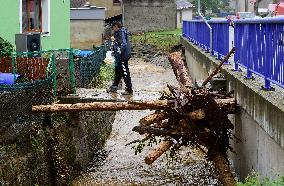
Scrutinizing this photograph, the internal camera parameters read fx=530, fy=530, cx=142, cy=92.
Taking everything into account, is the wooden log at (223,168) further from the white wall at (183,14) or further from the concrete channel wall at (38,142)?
the white wall at (183,14)

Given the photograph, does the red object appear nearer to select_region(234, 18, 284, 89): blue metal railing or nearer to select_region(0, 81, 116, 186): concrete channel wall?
select_region(0, 81, 116, 186): concrete channel wall

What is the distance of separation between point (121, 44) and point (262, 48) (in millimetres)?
4649

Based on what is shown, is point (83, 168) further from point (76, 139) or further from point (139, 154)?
point (139, 154)

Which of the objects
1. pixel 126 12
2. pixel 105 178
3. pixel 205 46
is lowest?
pixel 105 178

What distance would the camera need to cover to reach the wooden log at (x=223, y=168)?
916 centimetres

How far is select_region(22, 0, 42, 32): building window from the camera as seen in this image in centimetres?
1744

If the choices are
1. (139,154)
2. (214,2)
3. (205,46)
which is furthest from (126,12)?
(139,154)

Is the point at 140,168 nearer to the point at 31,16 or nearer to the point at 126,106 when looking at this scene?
the point at 126,106

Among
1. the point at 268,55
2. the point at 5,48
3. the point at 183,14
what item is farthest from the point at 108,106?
the point at 183,14

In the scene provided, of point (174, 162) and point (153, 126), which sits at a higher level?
point (153, 126)

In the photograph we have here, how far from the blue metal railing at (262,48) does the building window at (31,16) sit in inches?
349

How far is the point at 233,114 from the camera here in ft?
33.9

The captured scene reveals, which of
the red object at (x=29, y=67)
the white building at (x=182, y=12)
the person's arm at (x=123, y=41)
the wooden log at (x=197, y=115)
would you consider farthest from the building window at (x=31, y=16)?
the white building at (x=182, y=12)

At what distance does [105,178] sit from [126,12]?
45.5 m
